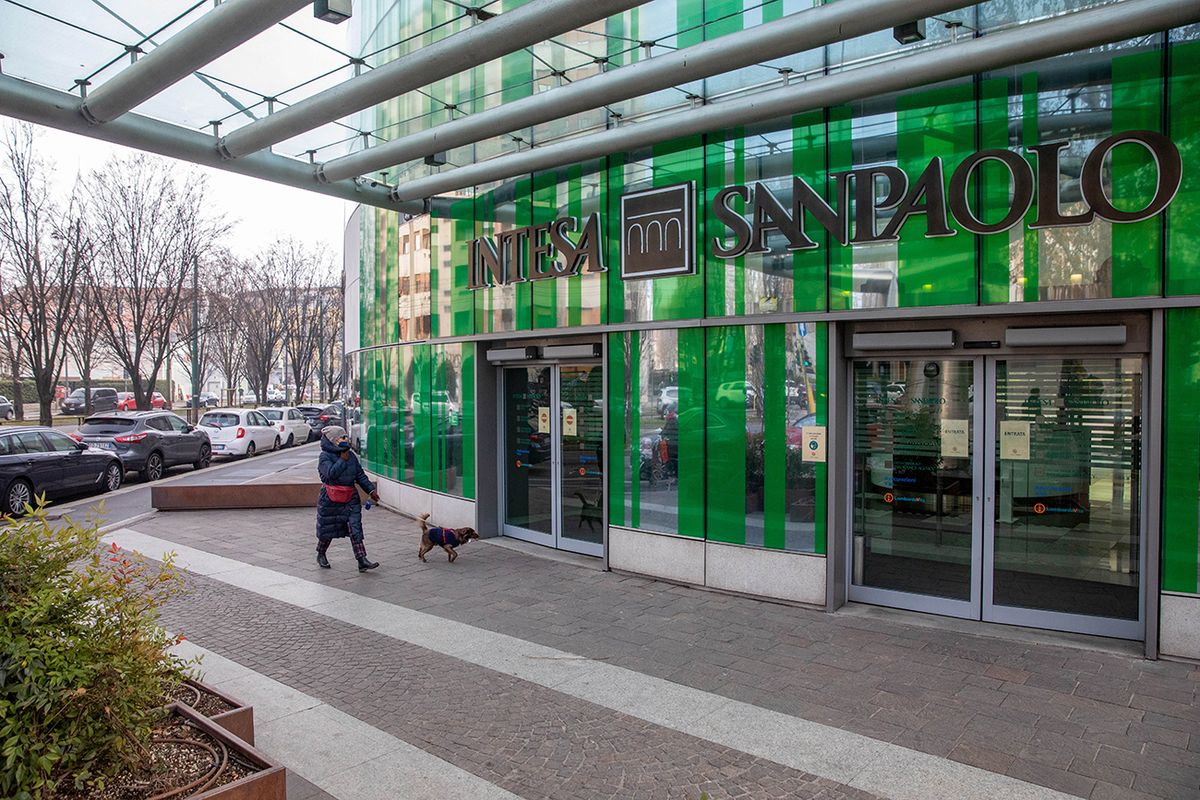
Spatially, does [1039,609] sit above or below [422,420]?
below

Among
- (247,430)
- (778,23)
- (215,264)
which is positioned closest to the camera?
(778,23)

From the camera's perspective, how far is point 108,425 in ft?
64.5

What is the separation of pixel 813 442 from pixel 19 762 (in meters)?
6.54

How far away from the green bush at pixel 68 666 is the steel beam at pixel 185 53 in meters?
4.09

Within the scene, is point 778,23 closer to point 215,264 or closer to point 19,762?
point 19,762

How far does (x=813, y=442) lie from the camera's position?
7820 millimetres

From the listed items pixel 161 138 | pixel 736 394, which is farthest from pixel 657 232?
pixel 161 138

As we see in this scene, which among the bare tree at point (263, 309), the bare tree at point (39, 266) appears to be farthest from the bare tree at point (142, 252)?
the bare tree at point (263, 309)

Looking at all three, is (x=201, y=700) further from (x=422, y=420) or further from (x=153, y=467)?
(x=153, y=467)

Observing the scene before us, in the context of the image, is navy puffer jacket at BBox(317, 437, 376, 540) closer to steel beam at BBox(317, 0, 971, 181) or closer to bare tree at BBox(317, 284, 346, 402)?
steel beam at BBox(317, 0, 971, 181)

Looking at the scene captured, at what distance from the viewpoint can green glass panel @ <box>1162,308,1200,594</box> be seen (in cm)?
617

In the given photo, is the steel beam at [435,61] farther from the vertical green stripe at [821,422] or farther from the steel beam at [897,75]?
the vertical green stripe at [821,422]

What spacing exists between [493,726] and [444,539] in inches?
191

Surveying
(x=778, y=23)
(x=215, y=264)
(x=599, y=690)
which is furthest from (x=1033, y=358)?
(x=215, y=264)
